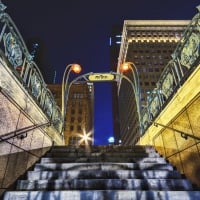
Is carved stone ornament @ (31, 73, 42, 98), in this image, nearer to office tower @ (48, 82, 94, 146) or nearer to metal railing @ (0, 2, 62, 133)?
metal railing @ (0, 2, 62, 133)

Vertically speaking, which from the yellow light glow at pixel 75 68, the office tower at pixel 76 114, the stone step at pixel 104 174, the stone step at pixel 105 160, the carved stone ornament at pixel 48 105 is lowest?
the stone step at pixel 104 174

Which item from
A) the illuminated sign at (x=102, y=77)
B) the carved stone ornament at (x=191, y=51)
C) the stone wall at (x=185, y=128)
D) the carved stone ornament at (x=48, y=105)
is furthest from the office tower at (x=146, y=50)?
the carved stone ornament at (x=191, y=51)

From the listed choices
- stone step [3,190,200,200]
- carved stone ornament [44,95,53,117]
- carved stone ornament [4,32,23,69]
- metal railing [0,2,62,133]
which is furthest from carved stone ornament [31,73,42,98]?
stone step [3,190,200,200]

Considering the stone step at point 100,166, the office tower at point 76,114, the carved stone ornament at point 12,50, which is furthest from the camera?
the office tower at point 76,114

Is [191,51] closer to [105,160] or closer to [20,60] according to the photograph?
[105,160]

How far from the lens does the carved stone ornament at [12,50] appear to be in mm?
4039

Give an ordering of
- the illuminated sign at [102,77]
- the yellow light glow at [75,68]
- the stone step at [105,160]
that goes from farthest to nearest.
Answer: the yellow light glow at [75,68]
the illuminated sign at [102,77]
the stone step at [105,160]

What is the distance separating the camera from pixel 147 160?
493 centimetres

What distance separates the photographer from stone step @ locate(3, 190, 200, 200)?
3191 millimetres

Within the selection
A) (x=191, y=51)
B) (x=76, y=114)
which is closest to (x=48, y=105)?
(x=191, y=51)

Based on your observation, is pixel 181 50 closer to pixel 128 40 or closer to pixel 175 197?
pixel 175 197

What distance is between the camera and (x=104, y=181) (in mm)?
3721

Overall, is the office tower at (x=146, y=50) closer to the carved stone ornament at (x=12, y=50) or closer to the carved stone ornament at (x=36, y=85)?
the carved stone ornament at (x=36, y=85)

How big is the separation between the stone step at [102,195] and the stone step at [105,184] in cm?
34
